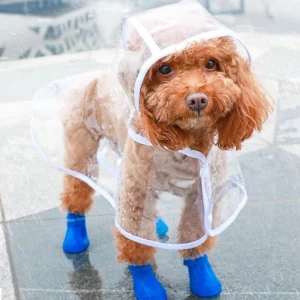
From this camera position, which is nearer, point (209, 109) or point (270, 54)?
point (209, 109)

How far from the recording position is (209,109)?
238 centimetres

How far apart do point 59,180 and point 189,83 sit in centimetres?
235

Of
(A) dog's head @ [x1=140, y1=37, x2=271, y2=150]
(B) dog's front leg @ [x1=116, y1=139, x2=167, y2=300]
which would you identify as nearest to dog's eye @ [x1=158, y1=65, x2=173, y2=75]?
(A) dog's head @ [x1=140, y1=37, x2=271, y2=150]

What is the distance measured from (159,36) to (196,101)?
1.03ft

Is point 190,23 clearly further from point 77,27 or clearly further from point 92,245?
point 77,27

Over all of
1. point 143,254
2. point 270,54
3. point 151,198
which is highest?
point 151,198

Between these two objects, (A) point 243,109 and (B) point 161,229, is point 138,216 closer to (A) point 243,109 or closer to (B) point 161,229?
(B) point 161,229

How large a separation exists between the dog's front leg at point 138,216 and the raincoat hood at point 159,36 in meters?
0.38

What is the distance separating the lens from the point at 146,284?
309cm

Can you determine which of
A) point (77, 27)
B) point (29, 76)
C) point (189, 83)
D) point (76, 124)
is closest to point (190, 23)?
point (189, 83)

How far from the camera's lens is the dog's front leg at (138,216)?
2807mm

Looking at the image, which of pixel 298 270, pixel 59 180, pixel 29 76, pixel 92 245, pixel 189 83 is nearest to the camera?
pixel 189 83

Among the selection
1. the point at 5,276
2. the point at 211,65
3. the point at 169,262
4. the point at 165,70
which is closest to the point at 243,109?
the point at 211,65

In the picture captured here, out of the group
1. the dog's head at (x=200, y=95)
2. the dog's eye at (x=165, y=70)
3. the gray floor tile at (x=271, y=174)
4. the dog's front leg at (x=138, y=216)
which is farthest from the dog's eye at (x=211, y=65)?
the gray floor tile at (x=271, y=174)
